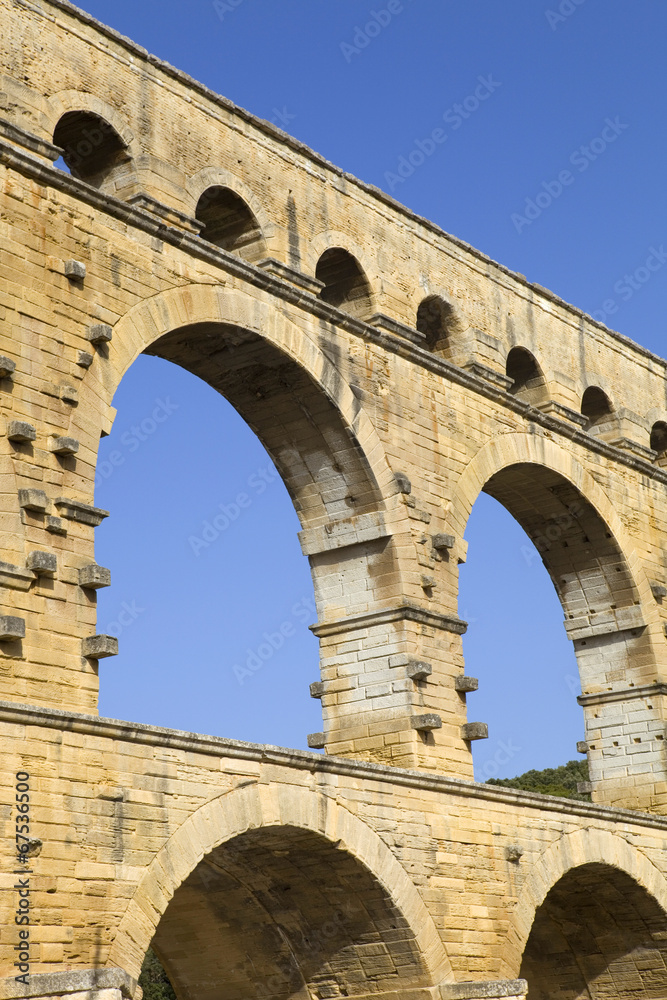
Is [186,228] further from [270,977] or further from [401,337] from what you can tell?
[270,977]

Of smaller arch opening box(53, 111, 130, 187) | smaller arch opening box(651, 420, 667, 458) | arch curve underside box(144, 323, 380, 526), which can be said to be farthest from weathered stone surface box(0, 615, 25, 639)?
smaller arch opening box(651, 420, 667, 458)

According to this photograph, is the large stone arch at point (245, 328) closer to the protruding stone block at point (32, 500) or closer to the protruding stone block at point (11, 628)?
the protruding stone block at point (32, 500)

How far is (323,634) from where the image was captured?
15.3 meters

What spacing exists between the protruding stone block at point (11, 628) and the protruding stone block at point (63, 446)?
1.51 meters

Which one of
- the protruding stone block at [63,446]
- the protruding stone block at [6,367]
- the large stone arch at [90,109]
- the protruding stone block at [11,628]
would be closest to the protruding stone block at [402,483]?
the large stone arch at [90,109]

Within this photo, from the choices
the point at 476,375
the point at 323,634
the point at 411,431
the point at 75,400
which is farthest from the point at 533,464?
the point at 75,400

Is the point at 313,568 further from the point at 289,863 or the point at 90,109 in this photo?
the point at 90,109

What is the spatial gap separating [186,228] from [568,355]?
773 cm

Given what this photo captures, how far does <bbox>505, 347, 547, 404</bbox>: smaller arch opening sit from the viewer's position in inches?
746

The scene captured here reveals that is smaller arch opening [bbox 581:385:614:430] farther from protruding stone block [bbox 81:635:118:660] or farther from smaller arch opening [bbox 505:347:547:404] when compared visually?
protruding stone block [bbox 81:635:118:660]

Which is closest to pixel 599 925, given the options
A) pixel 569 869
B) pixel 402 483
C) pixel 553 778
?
pixel 569 869

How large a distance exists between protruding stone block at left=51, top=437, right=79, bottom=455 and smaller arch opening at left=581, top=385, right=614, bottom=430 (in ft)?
35.5

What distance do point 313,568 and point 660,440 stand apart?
28.6ft

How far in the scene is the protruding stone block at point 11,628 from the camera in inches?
408
